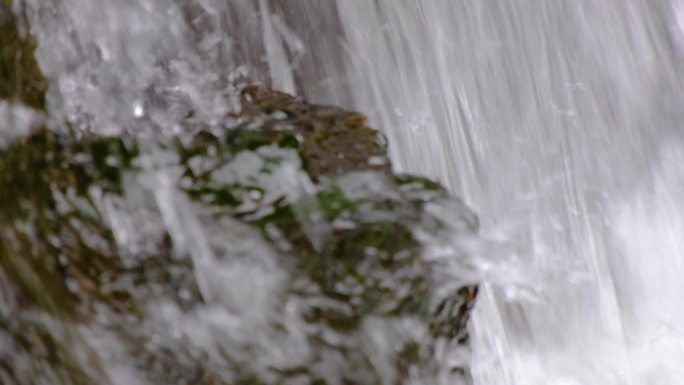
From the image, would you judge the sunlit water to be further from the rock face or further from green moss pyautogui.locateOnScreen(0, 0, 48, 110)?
the rock face

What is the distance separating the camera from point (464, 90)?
2938 mm

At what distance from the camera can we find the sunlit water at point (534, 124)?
8.89 feet

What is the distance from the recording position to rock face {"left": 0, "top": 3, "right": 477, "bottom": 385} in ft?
5.62

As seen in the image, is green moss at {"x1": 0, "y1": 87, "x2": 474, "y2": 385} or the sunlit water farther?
the sunlit water

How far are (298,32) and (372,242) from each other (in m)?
1.10

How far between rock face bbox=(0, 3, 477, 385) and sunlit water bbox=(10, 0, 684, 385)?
639mm

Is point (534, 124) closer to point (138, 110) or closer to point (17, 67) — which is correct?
point (138, 110)

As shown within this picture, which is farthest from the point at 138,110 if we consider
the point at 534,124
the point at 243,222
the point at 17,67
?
the point at 534,124

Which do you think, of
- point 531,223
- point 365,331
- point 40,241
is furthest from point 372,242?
point 531,223

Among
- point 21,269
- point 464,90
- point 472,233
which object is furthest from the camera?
point 464,90

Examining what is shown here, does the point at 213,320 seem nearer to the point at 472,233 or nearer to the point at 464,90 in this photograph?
the point at 472,233

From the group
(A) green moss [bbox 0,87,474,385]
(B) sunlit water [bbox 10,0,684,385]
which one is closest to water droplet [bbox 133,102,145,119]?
(A) green moss [bbox 0,87,474,385]

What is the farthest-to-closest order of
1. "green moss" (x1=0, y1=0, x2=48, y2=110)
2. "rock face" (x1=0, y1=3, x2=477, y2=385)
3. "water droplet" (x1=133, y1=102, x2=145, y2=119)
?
"water droplet" (x1=133, y1=102, x2=145, y2=119) → "green moss" (x1=0, y1=0, x2=48, y2=110) → "rock face" (x1=0, y1=3, x2=477, y2=385)

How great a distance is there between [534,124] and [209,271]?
1.62 meters
